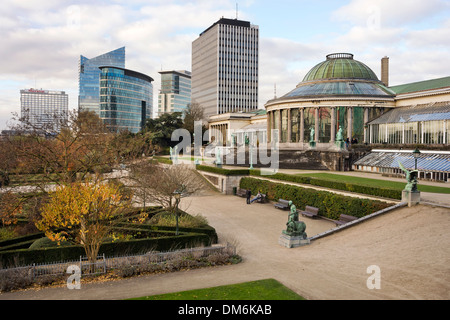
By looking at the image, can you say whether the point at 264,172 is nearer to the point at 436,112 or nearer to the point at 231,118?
the point at 436,112

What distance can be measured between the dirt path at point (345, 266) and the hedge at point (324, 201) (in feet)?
7.13

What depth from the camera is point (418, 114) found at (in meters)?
41.6


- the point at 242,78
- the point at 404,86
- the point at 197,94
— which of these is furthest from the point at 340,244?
the point at 197,94

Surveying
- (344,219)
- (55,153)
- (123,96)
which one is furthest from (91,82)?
(344,219)

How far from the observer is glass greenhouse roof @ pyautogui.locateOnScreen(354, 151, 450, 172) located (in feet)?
102

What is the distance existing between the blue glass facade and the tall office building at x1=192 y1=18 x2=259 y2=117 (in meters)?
29.8

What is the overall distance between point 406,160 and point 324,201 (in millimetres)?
16489

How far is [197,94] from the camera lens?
505 ft

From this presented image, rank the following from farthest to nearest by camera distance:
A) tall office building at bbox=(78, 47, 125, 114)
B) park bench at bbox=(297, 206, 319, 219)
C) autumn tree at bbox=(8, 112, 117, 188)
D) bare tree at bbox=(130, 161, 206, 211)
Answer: tall office building at bbox=(78, 47, 125, 114), park bench at bbox=(297, 206, 319, 219), bare tree at bbox=(130, 161, 206, 211), autumn tree at bbox=(8, 112, 117, 188)

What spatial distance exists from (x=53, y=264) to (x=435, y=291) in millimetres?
14470

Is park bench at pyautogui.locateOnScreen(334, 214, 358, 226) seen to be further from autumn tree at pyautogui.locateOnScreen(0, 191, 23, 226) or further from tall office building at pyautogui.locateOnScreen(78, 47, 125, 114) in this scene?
tall office building at pyautogui.locateOnScreen(78, 47, 125, 114)

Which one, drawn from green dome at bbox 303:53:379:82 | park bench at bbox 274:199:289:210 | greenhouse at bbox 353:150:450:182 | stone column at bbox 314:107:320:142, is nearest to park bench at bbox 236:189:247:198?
park bench at bbox 274:199:289:210

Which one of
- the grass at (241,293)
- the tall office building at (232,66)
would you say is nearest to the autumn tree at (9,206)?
the grass at (241,293)
